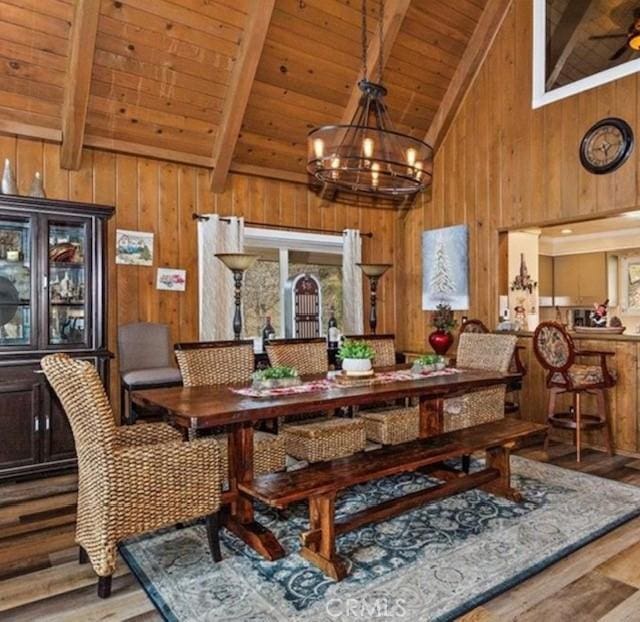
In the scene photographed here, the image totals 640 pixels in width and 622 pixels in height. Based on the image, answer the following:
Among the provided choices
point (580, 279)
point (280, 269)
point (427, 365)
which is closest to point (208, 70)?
point (280, 269)

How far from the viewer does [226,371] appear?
3.53 m

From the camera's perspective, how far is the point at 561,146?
479cm

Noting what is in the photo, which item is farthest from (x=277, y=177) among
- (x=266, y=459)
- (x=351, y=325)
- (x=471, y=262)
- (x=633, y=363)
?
(x=633, y=363)

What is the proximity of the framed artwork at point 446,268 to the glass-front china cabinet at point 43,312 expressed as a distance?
3682 millimetres

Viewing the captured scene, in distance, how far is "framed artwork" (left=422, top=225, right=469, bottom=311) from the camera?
5754 mm

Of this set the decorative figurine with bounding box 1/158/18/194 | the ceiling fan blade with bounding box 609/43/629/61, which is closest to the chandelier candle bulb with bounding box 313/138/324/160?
the decorative figurine with bounding box 1/158/18/194

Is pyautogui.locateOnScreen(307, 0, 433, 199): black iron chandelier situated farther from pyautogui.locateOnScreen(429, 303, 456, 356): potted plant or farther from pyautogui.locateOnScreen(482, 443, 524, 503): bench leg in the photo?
pyautogui.locateOnScreen(429, 303, 456, 356): potted plant

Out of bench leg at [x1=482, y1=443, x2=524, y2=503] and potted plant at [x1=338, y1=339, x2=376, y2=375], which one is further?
potted plant at [x1=338, y1=339, x2=376, y2=375]

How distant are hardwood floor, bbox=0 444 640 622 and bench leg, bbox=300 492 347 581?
594mm

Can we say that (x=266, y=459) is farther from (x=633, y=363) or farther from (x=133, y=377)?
(x=633, y=363)

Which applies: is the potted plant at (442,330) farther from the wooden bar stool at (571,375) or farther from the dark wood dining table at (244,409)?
the dark wood dining table at (244,409)

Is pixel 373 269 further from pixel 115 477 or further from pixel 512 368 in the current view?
pixel 115 477

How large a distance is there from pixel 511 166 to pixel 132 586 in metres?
4.90

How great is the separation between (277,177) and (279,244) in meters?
0.72
